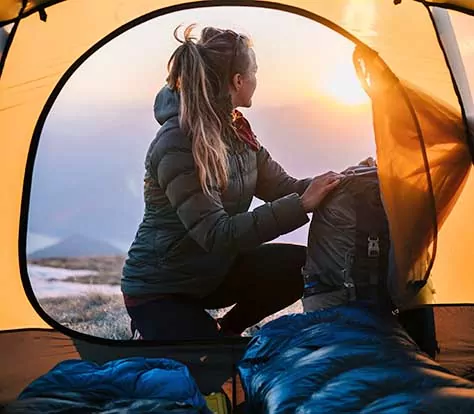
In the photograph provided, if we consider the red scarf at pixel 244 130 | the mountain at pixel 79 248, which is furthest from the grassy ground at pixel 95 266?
the red scarf at pixel 244 130

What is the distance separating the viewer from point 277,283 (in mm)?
2451

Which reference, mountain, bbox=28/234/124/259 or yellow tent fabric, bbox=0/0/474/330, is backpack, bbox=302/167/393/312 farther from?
mountain, bbox=28/234/124/259

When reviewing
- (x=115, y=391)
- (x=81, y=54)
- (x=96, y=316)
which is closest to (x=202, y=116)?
(x=81, y=54)

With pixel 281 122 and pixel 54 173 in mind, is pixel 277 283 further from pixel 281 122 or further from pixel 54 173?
pixel 54 173

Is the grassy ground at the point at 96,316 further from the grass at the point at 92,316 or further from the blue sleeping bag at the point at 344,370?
the blue sleeping bag at the point at 344,370

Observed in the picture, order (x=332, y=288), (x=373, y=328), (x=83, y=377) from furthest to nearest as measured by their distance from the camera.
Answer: (x=332, y=288), (x=373, y=328), (x=83, y=377)

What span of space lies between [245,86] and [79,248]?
2.24 ft

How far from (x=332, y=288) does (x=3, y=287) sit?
88 centimetres

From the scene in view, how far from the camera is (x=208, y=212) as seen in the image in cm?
236

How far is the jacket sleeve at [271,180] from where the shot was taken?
2477mm

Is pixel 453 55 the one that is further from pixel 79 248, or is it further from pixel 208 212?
pixel 79 248

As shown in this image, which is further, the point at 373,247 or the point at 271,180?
the point at 271,180

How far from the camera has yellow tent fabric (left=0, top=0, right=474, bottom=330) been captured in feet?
7.50

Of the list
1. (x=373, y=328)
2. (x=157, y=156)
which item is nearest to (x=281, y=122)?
(x=157, y=156)
